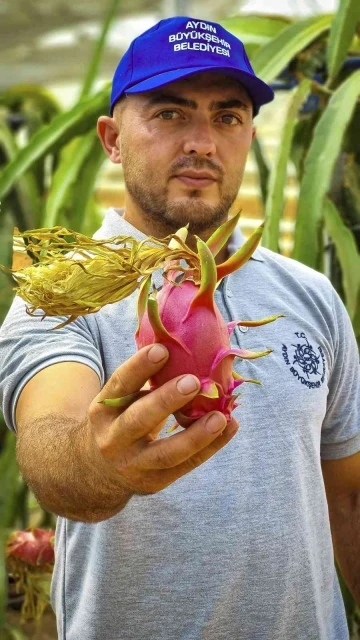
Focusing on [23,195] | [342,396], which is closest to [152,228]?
[342,396]

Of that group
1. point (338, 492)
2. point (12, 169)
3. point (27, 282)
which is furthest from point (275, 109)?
point (27, 282)

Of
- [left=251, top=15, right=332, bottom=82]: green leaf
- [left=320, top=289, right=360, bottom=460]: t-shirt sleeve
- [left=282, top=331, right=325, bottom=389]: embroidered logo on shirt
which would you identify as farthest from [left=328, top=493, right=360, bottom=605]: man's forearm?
[left=251, top=15, right=332, bottom=82]: green leaf

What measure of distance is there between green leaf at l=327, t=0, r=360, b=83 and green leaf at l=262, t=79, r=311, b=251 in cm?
6

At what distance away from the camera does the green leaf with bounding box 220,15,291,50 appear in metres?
1.79

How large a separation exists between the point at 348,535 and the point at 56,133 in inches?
35.9

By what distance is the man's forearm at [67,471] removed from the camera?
0.72 metres

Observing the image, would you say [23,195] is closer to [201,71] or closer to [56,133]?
[56,133]

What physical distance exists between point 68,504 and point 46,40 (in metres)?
3.23

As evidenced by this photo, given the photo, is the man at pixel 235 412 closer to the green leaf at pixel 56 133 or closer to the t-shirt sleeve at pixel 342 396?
the t-shirt sleeve at pixel 342 396

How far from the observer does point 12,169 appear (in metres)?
1.69

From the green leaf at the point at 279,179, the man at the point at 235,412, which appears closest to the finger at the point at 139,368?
the man at the point at 235,412

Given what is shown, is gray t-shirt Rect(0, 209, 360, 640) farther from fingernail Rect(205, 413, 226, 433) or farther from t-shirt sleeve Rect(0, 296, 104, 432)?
fingernail Rect(205, 413, 226, 433)

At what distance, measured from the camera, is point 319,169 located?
146 centimetres

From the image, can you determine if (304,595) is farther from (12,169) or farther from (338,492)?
(12,169)
